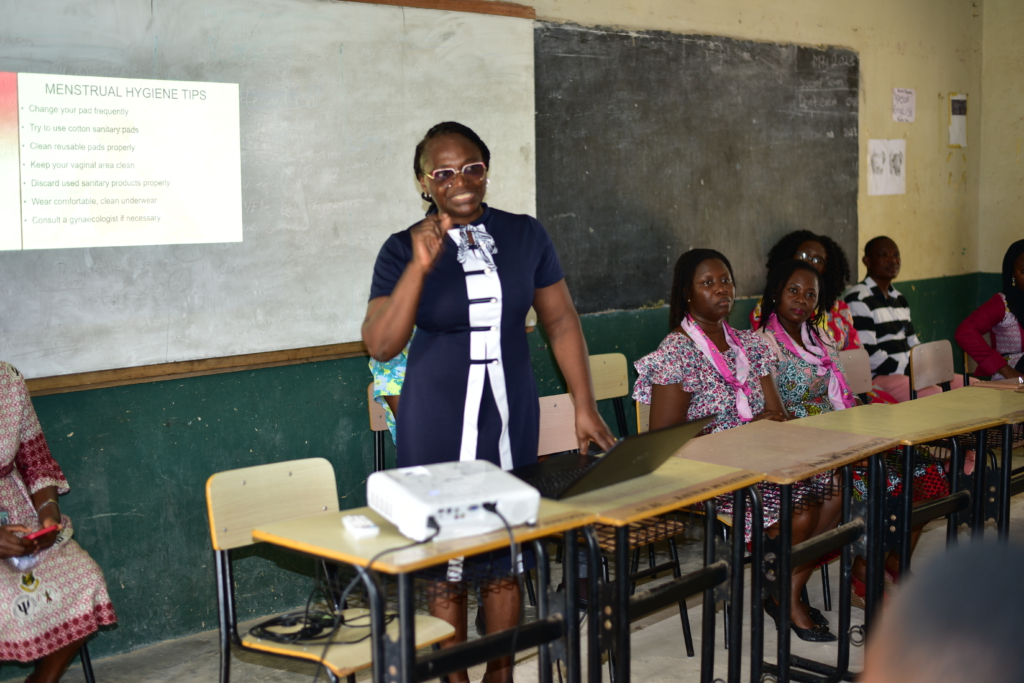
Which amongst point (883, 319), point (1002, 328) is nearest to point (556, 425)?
point (883, 319)

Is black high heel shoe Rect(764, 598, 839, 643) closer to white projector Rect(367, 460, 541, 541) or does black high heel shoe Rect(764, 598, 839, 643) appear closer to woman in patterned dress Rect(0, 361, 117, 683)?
white projector Rect(367, 460, 541, 541)

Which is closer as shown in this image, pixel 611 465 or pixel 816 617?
pixel 611 465

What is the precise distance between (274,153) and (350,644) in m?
1.83

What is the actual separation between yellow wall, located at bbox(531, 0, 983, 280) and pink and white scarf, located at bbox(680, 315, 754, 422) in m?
2.05

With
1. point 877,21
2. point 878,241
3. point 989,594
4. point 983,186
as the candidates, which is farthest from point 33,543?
point 983,186

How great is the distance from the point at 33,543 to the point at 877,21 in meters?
5.29

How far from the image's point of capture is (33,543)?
8.41ft

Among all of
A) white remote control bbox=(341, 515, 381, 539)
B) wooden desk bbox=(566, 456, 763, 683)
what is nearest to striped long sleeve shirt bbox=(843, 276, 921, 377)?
wooden desk bbox=(566, 456, 763, 683)

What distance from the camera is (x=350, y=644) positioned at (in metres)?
2.23

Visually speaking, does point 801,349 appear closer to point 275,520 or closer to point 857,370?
point 857,370

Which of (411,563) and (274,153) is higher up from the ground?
(274,153)

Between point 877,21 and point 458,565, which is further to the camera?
point 877,21

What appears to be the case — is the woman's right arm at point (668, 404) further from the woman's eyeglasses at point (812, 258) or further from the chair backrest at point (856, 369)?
the woman's eyeglasses at point (812, 258)

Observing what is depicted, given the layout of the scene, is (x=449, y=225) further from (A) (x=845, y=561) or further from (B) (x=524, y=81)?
(B) (x=524, y=81)
